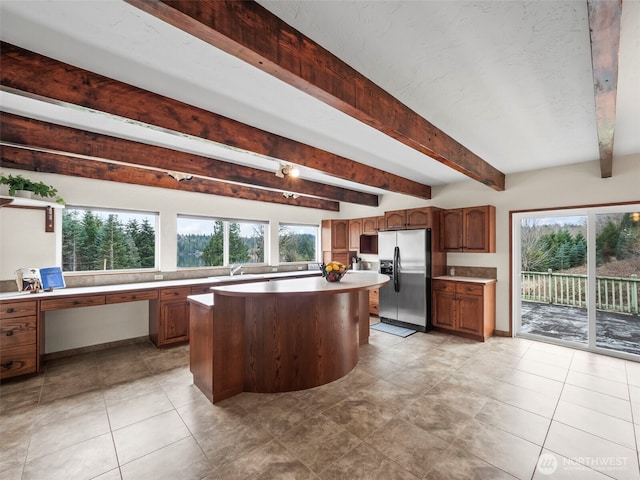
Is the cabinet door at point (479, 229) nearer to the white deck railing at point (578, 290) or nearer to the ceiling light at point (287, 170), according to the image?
the white deck railing at point (578, 290)

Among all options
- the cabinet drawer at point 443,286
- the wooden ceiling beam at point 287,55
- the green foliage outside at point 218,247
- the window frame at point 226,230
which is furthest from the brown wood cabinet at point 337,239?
the wooden ceiling beam at point 287,55

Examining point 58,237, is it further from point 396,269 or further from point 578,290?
point 578,290

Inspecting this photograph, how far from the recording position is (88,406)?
2.56 metres

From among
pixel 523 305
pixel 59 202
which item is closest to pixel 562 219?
pixel 523 305

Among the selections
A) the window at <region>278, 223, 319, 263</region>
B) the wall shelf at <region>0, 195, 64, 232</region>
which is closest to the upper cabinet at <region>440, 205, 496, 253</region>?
the window at <region>278, 223, 319, 263</region>

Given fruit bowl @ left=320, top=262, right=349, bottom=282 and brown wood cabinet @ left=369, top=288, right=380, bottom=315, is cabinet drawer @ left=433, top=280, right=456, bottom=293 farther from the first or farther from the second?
fruit bowl @ left=320, top=262, right=349, bottom=282

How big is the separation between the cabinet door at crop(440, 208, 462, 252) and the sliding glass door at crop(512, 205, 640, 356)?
2.61 feet

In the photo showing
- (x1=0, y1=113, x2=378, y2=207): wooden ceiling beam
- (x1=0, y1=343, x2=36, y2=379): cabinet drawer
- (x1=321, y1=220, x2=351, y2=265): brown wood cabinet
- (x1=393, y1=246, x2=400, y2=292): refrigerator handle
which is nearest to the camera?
(x1=0, y1=113, x2=378, y2=207): wooden ceiling beam

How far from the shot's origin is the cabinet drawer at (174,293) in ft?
13.1

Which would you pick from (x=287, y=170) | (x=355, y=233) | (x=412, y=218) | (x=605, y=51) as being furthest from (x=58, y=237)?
(x=605, y=51)

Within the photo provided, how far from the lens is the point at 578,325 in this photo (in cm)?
428

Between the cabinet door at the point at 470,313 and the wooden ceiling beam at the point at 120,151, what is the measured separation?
3330 millimetres

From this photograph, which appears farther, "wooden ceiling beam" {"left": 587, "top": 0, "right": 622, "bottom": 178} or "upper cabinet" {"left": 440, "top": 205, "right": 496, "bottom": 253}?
"upper cabinet" {"left": 440, "top": 205, "right": 496, "bottom": 253}

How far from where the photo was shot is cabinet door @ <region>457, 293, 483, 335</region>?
4293 millimetres
